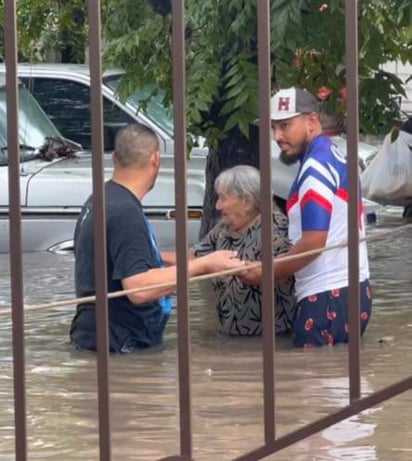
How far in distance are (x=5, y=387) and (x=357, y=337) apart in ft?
8.12

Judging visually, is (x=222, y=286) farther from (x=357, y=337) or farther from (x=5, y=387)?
(x=357, y=337)

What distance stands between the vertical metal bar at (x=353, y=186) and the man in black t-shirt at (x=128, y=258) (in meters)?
2.62

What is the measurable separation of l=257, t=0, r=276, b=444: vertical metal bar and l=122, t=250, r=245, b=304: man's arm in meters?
2.40

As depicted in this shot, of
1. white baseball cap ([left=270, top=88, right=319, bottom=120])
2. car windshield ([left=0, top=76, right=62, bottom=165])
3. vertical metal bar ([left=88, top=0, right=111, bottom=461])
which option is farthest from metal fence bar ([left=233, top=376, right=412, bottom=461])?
car windshield ([left=0, top=76, right=62, bottom=165])

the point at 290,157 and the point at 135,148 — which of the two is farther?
the point at 290,157

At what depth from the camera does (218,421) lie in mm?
5184

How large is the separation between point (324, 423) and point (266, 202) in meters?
0.62

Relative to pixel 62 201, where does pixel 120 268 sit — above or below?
below

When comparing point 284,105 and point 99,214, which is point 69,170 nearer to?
point 284,105

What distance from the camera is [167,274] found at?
6449 mm

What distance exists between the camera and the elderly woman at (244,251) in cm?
696

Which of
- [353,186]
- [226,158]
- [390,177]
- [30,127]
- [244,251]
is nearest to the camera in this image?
[353,186]

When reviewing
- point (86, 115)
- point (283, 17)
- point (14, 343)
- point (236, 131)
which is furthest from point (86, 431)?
point (86, 115)

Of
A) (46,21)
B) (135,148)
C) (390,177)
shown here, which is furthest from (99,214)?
(390,177)
